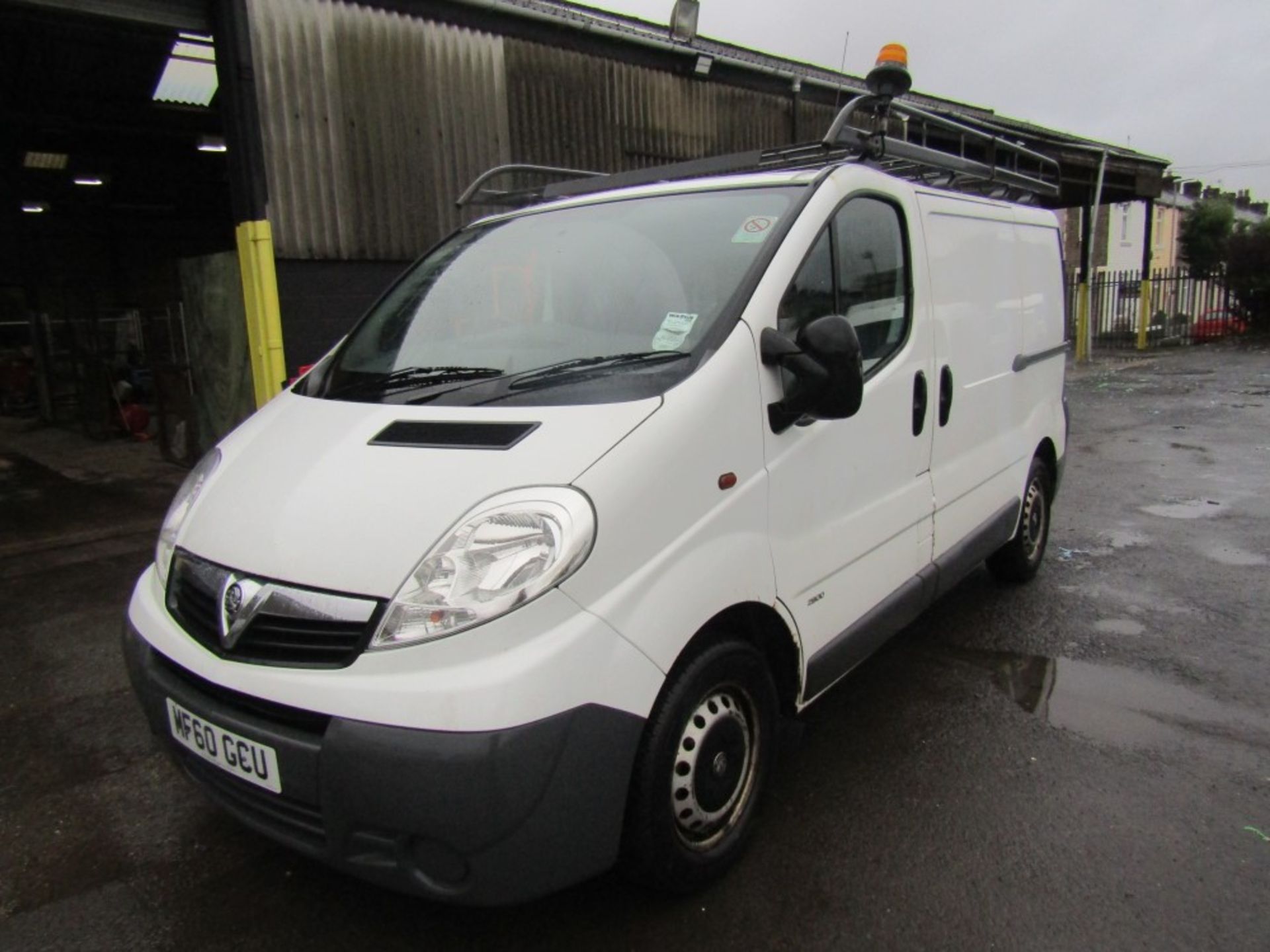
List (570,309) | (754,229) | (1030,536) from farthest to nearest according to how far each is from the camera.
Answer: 1. (1030,536)
2. (570,309)
3. (754,229)

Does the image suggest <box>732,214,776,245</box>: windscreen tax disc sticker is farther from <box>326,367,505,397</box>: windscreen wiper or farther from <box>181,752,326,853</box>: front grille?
<box>181,752,326,853</box>: front grille

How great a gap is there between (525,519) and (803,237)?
1302mm

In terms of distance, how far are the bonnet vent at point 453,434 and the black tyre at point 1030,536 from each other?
129 inches

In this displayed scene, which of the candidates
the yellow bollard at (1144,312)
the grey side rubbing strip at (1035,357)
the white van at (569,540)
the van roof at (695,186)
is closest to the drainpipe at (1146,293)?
the yellow bollard at (1144,312)

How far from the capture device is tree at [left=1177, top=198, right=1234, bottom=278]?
21969mm

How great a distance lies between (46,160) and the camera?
15.1 m

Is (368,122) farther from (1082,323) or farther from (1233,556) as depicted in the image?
(1082,323)

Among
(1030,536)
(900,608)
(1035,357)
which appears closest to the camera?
(900,608)

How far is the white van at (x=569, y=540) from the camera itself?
1878 mm

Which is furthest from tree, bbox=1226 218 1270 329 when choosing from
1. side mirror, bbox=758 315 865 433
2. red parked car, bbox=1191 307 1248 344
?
side mirror, bbox=758 315 865 433

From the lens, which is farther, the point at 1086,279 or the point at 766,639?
the point at 1086,279

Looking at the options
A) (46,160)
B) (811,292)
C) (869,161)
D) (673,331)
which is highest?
(46,160)

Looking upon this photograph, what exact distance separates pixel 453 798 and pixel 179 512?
1367mm

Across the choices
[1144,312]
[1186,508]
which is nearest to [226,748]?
[1186,508]
